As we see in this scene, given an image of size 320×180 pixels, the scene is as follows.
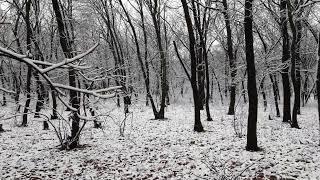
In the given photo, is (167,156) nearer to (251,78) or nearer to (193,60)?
(251,78)

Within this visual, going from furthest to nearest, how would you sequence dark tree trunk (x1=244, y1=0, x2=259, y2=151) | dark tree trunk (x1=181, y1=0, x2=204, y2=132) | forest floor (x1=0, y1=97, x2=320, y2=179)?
dark tree trunk (x1=181, y1=0, x2=204, y2=132) < dark tree trunk (x1=244, y1=0, x2=259, y2=151) < forest floor (x1=0, y1=97, x2=320, y2=179)

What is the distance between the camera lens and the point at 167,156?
26.8ft

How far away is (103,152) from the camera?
8859 millimetres

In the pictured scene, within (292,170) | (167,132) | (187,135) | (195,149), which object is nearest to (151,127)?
(167,132)

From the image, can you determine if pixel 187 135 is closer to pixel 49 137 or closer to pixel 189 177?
pixel 189 177

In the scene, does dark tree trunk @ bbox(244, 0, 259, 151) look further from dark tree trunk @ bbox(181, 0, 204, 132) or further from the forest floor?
dark tree trunk @ bbox(181, 0, 204, 132)

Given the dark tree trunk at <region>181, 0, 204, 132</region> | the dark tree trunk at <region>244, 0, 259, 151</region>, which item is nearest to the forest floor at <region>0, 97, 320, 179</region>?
the dark tree trunk at <region>244, 0, 259, 151</region>

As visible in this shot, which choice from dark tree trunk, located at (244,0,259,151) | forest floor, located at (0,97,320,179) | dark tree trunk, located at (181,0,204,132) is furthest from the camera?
dark tree trunk, located at (181,0,204,132)

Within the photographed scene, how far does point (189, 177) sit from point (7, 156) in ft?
20.0

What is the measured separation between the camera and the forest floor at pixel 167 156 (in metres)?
6.71

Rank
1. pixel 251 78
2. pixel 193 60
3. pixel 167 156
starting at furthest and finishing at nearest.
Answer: pixel 193 60, pixel 167 156, pixel 251 78

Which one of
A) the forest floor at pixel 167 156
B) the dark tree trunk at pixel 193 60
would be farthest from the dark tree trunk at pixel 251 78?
the dark tree trunk at pixel 193 60

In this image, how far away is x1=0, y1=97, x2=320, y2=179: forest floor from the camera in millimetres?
6711

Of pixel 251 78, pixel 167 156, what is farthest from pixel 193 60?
pixel 167 156
